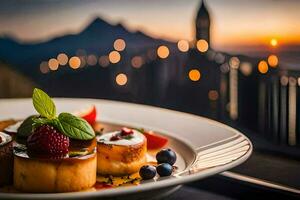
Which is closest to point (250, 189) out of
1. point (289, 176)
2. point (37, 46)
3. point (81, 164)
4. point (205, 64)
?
point (289, 176)

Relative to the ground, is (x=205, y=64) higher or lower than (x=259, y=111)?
higher

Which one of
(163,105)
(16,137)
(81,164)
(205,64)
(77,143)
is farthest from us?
(163,105)

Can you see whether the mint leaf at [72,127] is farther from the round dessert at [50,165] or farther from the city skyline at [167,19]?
the city skyline at [167,19]

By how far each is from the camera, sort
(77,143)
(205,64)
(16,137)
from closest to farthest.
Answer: (77,143) < (16,137) < (205,64)

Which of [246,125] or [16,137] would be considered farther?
[246,125]

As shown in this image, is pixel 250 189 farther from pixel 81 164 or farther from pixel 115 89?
pixel 115 89

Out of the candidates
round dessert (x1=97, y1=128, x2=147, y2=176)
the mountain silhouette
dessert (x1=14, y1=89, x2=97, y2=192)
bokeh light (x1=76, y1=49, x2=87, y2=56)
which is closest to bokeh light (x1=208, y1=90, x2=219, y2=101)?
the mountain silhouette

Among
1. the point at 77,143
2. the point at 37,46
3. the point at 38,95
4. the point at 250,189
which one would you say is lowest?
the point at 250,189

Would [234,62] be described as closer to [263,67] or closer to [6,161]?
[263,67]
